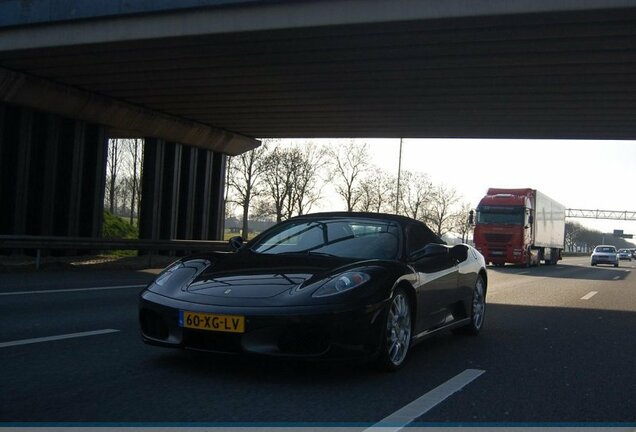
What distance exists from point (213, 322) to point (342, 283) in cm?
94

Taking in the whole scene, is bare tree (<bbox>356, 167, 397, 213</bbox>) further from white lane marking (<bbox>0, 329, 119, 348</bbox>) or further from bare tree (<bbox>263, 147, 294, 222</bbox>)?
white lane marking (<bbox>0, 329, 119, 348</bbox>)

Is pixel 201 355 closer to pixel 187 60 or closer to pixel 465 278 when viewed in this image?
pixel 465 278

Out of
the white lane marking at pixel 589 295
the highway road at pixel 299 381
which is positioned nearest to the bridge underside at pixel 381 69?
the white lane marking at pixel 589 295

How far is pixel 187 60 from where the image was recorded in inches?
663

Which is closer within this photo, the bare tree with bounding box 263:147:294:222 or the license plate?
the license plate

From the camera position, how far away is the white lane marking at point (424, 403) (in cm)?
369

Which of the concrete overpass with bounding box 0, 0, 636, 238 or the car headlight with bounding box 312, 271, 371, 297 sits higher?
the concrete overpass with bounding box 0, 0, 636, 238

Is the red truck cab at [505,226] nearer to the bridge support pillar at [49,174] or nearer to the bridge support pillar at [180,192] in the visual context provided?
the bridge support pillar at [180,192]

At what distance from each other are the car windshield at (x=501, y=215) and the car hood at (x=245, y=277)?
985 inches

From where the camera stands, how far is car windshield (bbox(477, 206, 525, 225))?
28.8 meters

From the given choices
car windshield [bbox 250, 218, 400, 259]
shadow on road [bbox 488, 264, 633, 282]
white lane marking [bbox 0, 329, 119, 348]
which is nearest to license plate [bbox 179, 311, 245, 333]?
car windshield [bbox 250, 218, 400, 259]

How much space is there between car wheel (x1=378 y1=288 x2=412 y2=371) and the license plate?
1.10 meters

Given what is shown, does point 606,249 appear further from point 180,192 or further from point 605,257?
point 180,192

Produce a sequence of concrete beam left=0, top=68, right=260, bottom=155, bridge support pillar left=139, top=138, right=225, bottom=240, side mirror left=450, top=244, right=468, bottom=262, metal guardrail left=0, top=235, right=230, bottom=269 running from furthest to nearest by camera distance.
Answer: bridge support pillar left=139, top=138, right=225, bottom=240
concrete beam left=0, top=68, right=260, bottom=155
metal guardrail left=0, top=235, right=230, bottom=269
side mirror left=450, top=244, right=468, bottom=262
